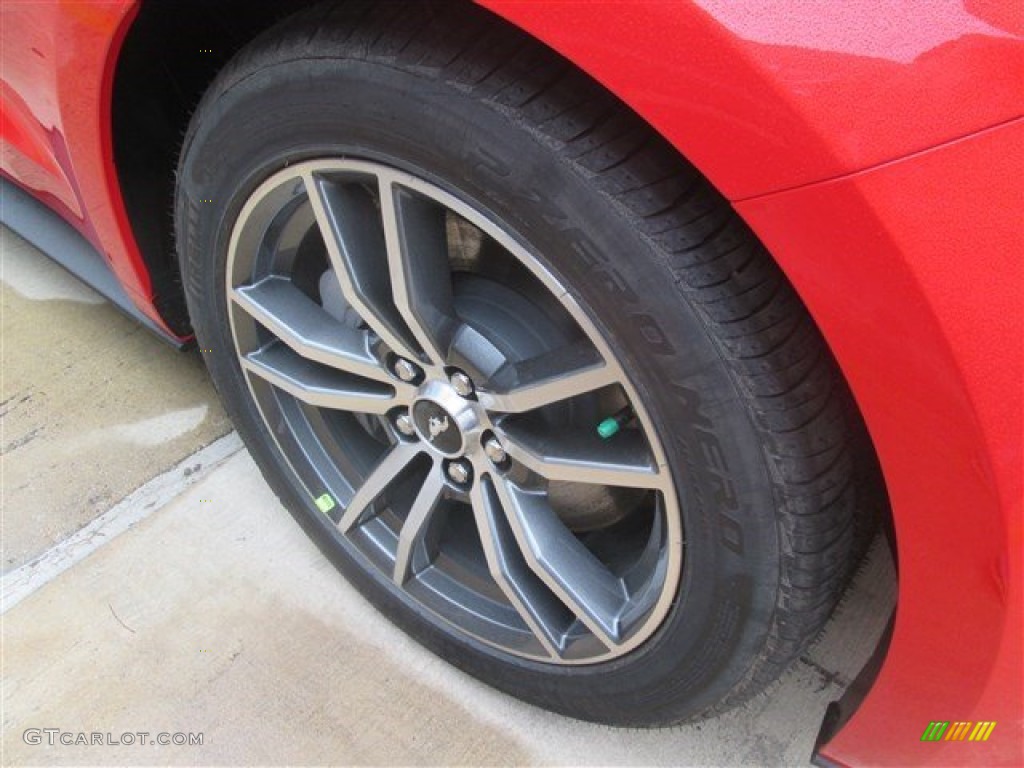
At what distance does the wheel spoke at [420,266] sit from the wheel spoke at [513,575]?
0.26 meters

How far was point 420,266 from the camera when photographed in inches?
53.8

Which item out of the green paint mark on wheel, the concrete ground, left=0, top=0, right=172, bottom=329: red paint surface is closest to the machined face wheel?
the green paint mark on wheel

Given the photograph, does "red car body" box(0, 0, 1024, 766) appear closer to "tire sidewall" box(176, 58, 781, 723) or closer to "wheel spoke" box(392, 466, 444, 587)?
"tire sidewall" box(176, 58, 781, 723)

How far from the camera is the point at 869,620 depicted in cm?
172

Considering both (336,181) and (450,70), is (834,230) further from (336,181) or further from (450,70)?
(336,181)

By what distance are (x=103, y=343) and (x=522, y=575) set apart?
5.16ft

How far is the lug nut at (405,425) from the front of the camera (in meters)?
1.57

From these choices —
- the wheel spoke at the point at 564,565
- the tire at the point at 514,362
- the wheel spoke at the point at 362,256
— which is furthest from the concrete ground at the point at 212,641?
the wheel spoke at the point at 362,256

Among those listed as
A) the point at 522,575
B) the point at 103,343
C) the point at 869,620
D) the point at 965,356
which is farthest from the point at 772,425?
the point at 103,343

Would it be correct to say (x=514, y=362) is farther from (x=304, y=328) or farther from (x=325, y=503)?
(x=325, y=503)

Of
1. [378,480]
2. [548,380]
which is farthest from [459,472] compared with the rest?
[548,380]

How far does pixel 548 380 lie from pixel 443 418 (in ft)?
0.84

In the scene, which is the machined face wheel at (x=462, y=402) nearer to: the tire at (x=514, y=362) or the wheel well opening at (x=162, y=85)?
the tire at (x=514, y=362)

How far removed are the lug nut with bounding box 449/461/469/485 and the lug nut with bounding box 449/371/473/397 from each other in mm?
141
